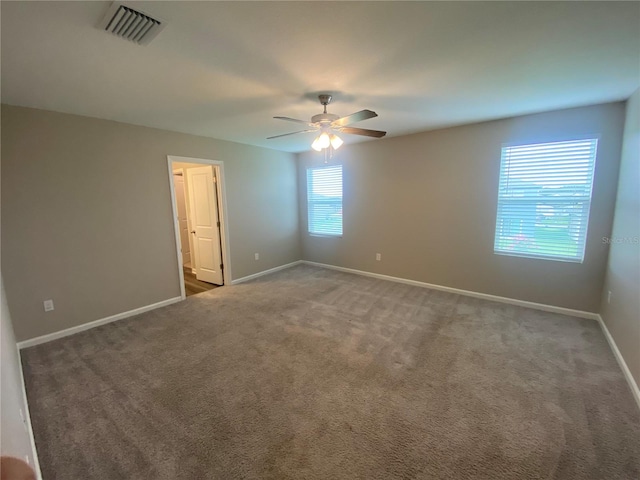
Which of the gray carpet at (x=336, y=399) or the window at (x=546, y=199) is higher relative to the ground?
the window at (x=546, y=199)

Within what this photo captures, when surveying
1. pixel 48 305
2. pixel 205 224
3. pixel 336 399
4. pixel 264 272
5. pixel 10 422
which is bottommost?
pixel 336 399

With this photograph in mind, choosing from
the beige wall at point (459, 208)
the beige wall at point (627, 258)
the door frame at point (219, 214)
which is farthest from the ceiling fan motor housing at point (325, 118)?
the beige wall at point (627, 258)

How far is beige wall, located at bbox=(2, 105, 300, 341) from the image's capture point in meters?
2.69

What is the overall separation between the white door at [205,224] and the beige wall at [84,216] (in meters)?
0.61

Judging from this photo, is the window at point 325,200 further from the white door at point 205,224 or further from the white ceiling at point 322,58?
the white ceiling at point 322,58

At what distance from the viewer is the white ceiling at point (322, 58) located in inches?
56.4

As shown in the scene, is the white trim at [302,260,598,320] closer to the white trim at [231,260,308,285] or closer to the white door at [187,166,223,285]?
the white trim at [231,260,308,285]

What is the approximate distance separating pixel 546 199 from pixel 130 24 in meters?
4.23

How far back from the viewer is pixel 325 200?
5438 millimetres

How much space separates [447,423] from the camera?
179 centimetres

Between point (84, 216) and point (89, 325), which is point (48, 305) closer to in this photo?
point (89, 325)

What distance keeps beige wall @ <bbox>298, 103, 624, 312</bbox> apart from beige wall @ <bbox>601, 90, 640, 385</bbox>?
194 millimetres

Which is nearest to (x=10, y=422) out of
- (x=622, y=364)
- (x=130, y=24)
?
(x=130, y=24)

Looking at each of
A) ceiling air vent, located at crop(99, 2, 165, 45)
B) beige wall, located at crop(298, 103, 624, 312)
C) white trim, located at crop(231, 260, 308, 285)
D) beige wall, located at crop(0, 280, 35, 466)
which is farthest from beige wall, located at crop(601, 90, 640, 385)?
white trim, located at crop(231, 260, 308, 285)
